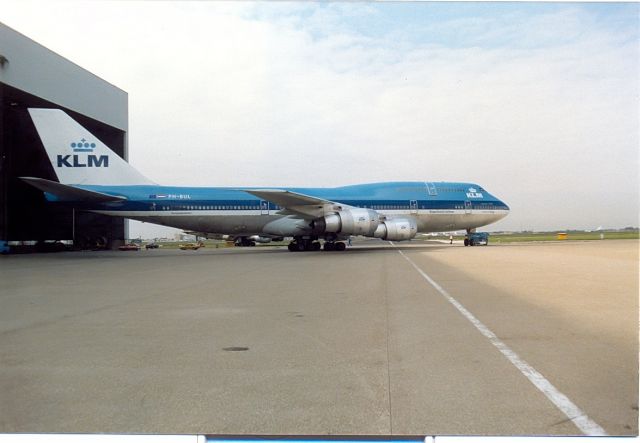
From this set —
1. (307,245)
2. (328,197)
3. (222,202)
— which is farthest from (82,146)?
(328,197)

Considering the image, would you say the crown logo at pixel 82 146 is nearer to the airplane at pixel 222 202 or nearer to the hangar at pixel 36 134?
the airplane at pixel 222 202

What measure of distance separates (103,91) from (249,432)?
30.9 meters

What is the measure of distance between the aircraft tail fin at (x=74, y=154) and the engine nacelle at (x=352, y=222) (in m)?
10.8

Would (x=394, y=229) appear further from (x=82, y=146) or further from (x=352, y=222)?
(x=82, y=146)

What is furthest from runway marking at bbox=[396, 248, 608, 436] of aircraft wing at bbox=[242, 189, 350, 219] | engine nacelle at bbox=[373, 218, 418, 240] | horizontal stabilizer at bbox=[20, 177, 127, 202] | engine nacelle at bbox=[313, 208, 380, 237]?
horizontal stabilizer at bbox=[20, 177, 127, 202]

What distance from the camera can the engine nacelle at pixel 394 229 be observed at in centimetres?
2556

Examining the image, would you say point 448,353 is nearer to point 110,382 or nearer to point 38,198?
point 110,382

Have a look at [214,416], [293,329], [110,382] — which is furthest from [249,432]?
[293,329]

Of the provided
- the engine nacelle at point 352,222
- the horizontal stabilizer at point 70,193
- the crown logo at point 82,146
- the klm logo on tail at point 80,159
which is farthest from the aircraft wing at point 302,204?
the crown logo at point 82,146

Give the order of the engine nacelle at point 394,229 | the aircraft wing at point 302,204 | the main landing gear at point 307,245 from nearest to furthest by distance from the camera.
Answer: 1. the aircraft wing at point 302,204
2. the engine nacelle at point 394,229
3. the main landing gear at point 307,245

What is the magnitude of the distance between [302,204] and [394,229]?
4.83 m

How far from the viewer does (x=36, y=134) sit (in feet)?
103

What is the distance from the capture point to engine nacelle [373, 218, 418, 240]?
25.6 metres

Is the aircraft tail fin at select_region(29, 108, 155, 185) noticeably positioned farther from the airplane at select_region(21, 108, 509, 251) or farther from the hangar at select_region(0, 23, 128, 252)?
the hangar at select_region(0, 23, 128, 252)
